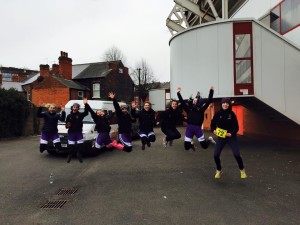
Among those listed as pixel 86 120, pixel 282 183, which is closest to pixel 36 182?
pixel 86 120

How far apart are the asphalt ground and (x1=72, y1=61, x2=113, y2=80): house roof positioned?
29.2m

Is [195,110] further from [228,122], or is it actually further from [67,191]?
[67,191]

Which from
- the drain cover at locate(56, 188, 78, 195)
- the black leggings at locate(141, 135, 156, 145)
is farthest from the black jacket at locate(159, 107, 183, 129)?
the drain cover at locate(56, 188, 78, 195)

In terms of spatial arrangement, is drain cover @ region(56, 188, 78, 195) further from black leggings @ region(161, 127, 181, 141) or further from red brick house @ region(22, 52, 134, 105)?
red brick house @ region(22, 52, 134, 105)

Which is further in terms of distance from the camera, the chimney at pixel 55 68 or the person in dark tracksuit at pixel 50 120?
the chimney at pixel 55 68

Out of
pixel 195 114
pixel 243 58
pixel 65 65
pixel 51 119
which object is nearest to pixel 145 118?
pixel 195 114

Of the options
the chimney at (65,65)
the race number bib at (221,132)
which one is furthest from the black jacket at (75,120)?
the chimney at (65,65)

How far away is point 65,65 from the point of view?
1560 inches

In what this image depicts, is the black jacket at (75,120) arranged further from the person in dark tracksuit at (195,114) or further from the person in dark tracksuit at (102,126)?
the person in dark tracksuit at (195,114)

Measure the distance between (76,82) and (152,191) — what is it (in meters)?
35.8

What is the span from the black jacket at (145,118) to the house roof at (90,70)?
3317 cm

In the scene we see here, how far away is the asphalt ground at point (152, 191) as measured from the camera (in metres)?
6.66

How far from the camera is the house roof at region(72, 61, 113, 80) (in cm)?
4272

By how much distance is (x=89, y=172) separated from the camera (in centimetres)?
1153
